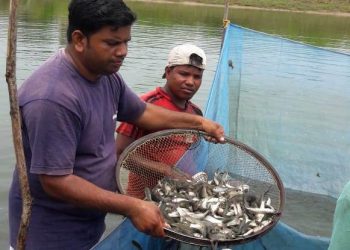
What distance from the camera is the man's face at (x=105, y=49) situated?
2314mm

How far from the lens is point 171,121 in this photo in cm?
317

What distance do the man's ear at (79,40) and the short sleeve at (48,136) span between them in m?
0.32

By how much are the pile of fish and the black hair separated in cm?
98

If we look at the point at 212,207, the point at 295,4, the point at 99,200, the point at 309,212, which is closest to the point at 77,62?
the point at 99,200

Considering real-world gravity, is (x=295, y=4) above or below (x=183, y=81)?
below

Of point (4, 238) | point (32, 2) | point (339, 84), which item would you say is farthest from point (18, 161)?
point (32, 2)

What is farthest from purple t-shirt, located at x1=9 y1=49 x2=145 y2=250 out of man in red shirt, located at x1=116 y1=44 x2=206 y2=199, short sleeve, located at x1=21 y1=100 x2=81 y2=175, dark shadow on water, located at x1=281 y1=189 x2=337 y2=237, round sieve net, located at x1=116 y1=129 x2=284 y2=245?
dark shadow on water, located at x1=281 y1=189 x2=337 y2=237

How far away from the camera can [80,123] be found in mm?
2340

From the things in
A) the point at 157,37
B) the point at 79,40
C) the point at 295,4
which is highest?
the point at 79,40

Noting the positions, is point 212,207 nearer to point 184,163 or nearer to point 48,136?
point 184,163

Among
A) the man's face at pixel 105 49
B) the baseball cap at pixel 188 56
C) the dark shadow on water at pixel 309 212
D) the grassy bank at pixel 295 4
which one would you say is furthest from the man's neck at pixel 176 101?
the grassy bank at pixel 295 4

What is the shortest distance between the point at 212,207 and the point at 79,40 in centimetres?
113

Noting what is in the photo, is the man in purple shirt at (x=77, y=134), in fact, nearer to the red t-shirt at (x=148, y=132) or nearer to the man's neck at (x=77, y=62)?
the man's neck at (x=77, y=62)

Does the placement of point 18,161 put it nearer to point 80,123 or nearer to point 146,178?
point 80,123
